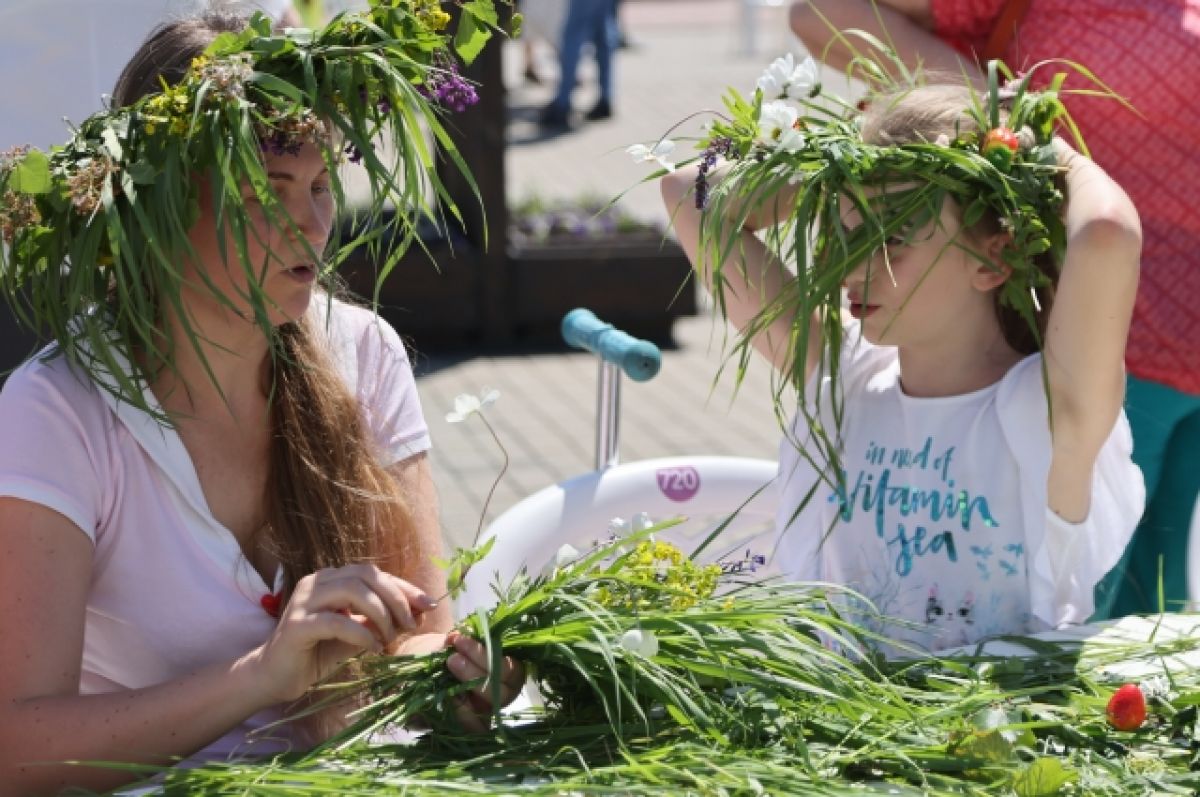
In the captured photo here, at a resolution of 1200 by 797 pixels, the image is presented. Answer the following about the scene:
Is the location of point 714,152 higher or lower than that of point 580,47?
higher

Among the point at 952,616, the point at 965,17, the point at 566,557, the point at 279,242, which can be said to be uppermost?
the point at 965,17

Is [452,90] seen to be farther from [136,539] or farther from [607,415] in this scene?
[607,415]

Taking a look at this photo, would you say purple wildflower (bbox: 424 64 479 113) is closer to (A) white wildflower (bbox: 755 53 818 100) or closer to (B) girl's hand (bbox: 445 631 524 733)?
(A) white wildflower (bbox: 755 53 818 100)

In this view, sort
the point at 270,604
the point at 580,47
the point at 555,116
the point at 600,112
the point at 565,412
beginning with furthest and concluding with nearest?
the point at 600,112
the point at 555,116
the point at 580,47
the point at 565,412
the point at 270,604

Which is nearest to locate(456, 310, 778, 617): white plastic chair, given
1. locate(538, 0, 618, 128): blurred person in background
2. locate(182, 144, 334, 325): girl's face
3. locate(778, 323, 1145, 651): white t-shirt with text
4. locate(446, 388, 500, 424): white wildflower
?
locate(778, 323, 1145, 651): white t-shirt with text

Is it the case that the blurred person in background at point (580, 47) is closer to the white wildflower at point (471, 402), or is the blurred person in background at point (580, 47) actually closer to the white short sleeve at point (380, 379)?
the white short sleeve at point (380, 379)

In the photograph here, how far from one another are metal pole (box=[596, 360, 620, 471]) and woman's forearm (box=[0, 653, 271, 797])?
116 cm

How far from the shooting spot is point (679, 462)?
293 cm

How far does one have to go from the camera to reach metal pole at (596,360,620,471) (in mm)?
2808

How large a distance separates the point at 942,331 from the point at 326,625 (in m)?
1.04

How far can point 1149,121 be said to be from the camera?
2.60 meters

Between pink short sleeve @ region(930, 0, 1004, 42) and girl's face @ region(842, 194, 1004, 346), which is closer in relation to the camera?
girl's face @ region(842, 194, 1004, 346)

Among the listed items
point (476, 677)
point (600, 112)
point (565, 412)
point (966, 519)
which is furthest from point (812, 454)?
point (600, 112)

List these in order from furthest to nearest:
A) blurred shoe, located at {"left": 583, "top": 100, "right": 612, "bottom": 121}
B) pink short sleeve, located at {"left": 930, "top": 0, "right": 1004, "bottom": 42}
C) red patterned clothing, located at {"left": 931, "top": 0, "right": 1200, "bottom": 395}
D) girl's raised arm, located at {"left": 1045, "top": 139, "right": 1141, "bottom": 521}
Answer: blurred shoe, located at {"left": 583, "top": 100, "right": 612, "bottom": 121}, pink short sleeve, located at {"left": 930, "top": 0, "right": 1004, "bottom": 42}, red patterned clothing, located at {"left": 931, "top": 0, "right": 1200, "bottom": 395}, girl's raised arm, located at {"left": 1045, "top": 139, "right": 1141, "bottom": 521}
